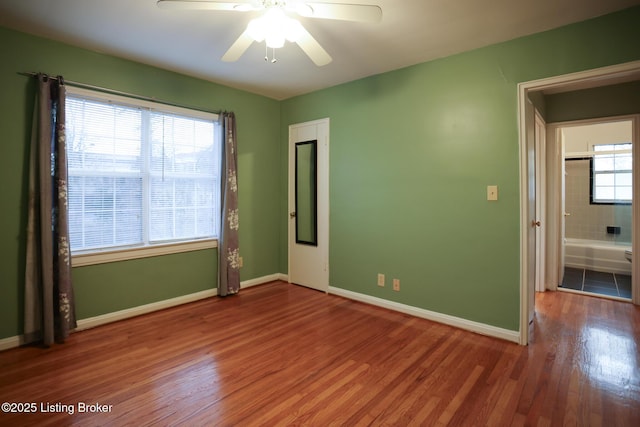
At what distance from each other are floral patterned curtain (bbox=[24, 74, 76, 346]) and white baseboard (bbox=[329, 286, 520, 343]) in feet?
8.80

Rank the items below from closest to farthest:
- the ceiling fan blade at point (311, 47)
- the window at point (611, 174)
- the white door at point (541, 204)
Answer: the ceiling fan blade at point (311, 47), the white door at point (541, 204), the window at point (611, 174)

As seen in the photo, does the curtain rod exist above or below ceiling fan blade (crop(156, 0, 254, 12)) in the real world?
below

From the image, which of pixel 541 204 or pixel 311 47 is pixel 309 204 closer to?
pixel 311 47

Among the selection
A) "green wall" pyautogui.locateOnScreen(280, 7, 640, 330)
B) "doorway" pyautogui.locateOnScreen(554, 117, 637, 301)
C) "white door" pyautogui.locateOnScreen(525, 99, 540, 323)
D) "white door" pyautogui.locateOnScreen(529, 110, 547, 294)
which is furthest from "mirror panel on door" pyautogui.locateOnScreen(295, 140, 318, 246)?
"doorway" pyautogui.locateOnScreen(554, 117, 637, 301)

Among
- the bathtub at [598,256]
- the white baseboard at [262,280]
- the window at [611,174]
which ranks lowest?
the white baseboard at [262,280]

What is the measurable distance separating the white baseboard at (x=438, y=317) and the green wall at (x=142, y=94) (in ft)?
4.48

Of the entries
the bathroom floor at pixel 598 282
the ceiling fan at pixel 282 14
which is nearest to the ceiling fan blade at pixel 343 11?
the ceiling fan at pixel 282 14

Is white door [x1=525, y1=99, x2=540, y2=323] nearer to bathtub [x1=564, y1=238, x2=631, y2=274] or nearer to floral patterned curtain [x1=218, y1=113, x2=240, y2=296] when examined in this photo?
floral patterned curtain [x1=218, y1=113, x2=240, y2=296]

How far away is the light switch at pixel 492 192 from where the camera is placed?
2.78m

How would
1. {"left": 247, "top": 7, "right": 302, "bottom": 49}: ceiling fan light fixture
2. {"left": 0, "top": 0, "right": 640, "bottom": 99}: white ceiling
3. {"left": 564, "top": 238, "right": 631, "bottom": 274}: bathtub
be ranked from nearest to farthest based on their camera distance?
1. {"left": 247, "top": 7, "right": 302, "bottom": 49}: ceiling fan light fixture
2. {"left": 0, "top": 0, "right": 640, "bottom": 99}: white ceiling
3. {"left": 564, "top": 238, "right": 631, "bottom": 274}: bathtub

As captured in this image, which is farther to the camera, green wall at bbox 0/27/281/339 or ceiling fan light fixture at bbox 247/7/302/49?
green wall at bbox 0/27/281/339

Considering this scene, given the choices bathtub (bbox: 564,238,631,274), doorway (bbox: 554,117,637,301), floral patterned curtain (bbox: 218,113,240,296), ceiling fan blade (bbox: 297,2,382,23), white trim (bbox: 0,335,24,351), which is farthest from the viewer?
doorway (bbox: 554,117,637,301)

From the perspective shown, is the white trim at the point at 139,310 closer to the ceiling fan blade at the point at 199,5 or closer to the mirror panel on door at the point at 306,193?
the mirror panel on door at the point at 306,193

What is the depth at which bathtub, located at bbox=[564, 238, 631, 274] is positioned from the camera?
494 centimetres
